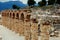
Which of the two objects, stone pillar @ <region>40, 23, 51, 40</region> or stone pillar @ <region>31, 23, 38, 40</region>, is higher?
stone pillar @ <region>40, 23, 51, 40</region>

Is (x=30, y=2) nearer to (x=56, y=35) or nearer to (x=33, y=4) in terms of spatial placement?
(x=33, y=4)

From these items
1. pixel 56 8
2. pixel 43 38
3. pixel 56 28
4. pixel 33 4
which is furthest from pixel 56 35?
pixel 33 4

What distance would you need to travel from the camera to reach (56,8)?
25453 mm

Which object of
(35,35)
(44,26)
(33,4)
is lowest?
(33,4)

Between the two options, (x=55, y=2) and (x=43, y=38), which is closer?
(x=43, y=38)

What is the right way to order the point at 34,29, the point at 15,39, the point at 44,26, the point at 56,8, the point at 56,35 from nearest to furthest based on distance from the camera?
the point at 44,26
the point at 34,29
the point at 15,39
the point at 56,35
the point at 56,8

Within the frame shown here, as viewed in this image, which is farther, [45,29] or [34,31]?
[34,31]

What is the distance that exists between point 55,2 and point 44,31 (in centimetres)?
2249

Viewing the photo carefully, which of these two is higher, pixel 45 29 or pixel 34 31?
pixel 45 29

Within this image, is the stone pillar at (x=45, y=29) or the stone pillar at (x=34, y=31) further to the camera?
the stone pillar at (x=34, y=31)

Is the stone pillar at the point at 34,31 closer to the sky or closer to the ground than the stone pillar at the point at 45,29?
closer to the ground

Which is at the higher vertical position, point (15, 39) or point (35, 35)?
point (35, 35)

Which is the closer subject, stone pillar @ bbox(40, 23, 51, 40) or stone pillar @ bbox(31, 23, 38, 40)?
stone pillar @ bbox(40, 23, 51, 40)

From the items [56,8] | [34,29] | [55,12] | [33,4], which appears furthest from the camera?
[33,4]
